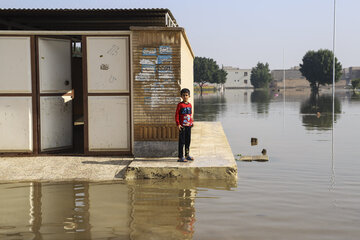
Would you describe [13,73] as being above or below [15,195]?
above

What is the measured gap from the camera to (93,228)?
Answer: 5.41m

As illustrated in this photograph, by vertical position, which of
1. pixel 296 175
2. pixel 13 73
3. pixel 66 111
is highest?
pixel 13 73

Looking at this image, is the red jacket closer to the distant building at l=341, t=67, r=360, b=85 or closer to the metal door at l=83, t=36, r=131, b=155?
the metal door at l=83, t=36, r=131, b=155

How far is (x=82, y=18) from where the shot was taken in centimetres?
1095

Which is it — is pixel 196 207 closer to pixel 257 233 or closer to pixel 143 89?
pixel 257 233

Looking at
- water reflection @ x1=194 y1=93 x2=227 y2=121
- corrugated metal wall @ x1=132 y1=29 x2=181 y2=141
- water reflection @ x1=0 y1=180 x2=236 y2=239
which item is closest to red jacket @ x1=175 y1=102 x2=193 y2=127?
corrugated metal wall @ x1=132 y1=29 x2=181 y2=141

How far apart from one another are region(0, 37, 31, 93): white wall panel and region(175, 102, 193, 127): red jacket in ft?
12.2

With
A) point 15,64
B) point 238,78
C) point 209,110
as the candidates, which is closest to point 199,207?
point 15,64

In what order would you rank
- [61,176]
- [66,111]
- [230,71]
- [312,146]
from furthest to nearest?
[230,71]
[312,146]
[66,111]
[61,176]

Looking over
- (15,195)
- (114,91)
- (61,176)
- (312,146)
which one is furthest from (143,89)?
(312,146)

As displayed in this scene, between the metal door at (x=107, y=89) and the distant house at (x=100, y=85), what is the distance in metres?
0.02

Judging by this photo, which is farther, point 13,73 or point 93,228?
point 13,73

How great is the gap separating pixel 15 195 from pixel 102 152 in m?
3.06

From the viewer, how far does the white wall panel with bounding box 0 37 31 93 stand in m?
9.73
